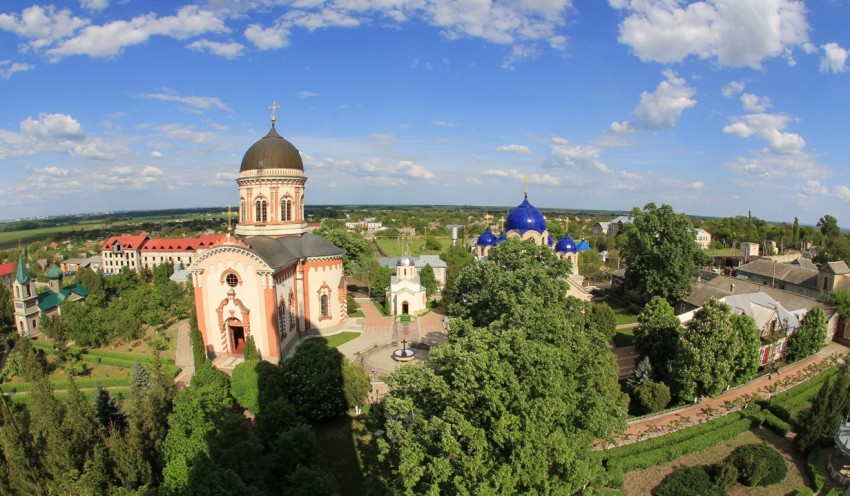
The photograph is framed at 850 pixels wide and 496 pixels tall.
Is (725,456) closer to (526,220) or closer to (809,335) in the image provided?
→ (809,335)

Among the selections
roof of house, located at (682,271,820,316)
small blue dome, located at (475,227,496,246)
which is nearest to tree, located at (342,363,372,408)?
roof of house, located at (682,271,820,316)

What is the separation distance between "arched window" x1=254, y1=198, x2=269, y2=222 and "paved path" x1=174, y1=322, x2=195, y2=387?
9.92 meters

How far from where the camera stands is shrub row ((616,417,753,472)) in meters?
18.3

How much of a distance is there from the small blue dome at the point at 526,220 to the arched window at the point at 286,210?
1963 cm

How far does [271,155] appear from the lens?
34500 millimetres

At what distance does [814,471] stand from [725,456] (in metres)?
3.06

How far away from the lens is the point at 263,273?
2783cm

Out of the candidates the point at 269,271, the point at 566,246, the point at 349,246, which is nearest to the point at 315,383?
the point at 269,271

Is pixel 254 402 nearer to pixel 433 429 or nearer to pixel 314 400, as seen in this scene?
pixel 314 400

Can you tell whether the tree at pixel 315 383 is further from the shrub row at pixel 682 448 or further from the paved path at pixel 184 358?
the shrub row at pixel 682 448

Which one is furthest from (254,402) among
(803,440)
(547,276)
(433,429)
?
(803,440)

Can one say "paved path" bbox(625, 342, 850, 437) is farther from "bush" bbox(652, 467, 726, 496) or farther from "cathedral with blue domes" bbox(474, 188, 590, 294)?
"cathedral with blue domes" bbox(474, 188, 590, 294)

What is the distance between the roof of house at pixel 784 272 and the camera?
4506 cm

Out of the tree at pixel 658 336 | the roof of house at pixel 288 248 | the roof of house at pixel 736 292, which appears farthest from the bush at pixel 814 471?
the roof of house at pixel 288 248
